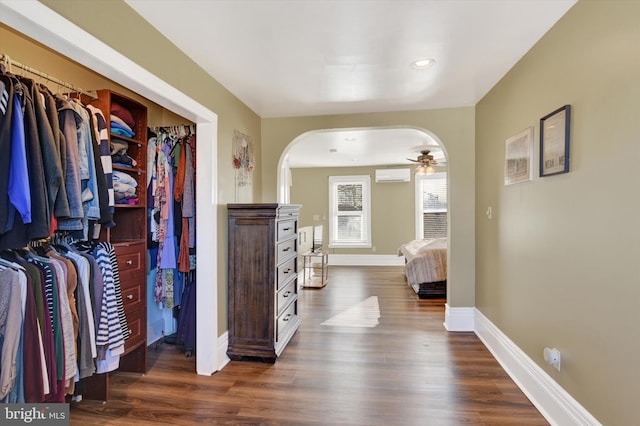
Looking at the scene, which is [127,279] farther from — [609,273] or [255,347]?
[609,273]

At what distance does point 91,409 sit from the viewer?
215 cm

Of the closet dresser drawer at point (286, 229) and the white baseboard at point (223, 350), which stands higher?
the closet dresser drawer at point (286, 229)

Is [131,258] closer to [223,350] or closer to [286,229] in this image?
[223,350]

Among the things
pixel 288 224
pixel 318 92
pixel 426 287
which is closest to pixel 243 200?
pixel 288 224

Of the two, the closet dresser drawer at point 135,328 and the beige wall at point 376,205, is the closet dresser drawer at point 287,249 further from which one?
the beige wall at point 376,205

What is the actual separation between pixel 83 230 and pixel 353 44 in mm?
2017

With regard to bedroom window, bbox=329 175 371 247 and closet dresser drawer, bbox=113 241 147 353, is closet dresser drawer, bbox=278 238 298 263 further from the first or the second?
bedroom window, bbox=329 175 371 247

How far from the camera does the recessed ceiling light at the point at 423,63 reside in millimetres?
2422

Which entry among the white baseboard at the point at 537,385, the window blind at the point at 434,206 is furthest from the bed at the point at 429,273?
the window blind at the point at 434,206

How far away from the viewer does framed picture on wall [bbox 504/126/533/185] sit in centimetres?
229

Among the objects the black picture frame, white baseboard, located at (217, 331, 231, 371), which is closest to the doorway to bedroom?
white baseboard, located at (217, 331, 231, 371)

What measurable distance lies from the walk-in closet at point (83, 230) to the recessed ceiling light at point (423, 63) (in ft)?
6.33
